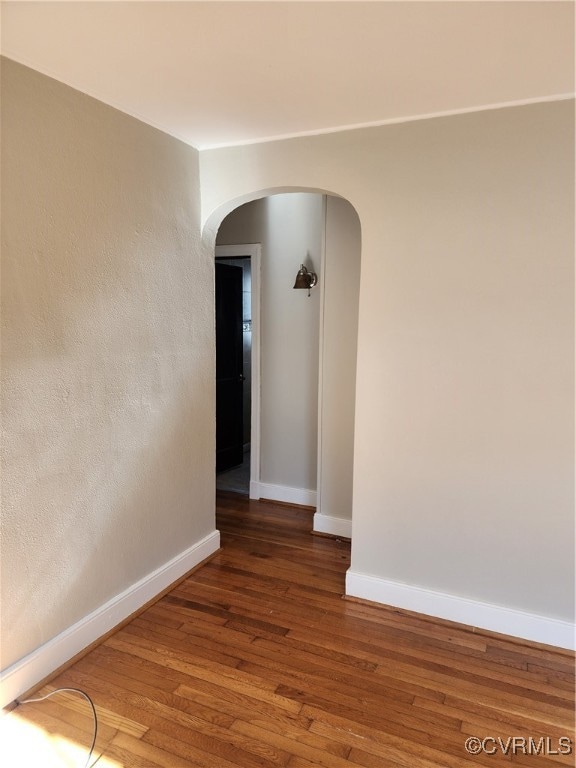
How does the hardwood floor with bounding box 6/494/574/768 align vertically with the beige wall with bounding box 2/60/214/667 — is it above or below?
below

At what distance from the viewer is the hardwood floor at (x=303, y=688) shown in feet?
6.04

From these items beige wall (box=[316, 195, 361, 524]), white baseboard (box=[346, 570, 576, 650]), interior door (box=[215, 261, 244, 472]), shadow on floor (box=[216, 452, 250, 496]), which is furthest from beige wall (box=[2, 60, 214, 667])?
interior door (box=[215, 261, 244, 472])

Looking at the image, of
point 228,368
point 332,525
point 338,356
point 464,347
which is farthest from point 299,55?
point 228,368

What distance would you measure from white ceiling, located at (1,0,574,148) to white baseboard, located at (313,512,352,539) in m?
2.48

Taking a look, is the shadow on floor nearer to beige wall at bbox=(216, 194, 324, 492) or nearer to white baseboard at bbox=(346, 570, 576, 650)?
beige wall at bbox=(216, 194, 324, 492)

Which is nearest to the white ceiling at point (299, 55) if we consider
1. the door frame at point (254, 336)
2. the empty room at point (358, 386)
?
the empty room at point (358, 386)

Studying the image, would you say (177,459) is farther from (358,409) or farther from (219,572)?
(358,409)

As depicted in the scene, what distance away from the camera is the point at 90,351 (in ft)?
7.61

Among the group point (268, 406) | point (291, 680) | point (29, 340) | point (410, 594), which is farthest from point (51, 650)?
point (268, 406)

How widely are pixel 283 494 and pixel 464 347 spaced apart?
2249mm

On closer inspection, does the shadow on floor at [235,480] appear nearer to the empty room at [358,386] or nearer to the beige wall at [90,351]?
the empty room at [358,386]

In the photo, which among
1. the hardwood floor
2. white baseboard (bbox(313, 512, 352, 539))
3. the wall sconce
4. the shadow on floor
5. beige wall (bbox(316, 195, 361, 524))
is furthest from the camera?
the shadow on floor

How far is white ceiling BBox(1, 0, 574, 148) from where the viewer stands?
1.62 meters

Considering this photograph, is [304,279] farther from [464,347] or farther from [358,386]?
[464,347]
